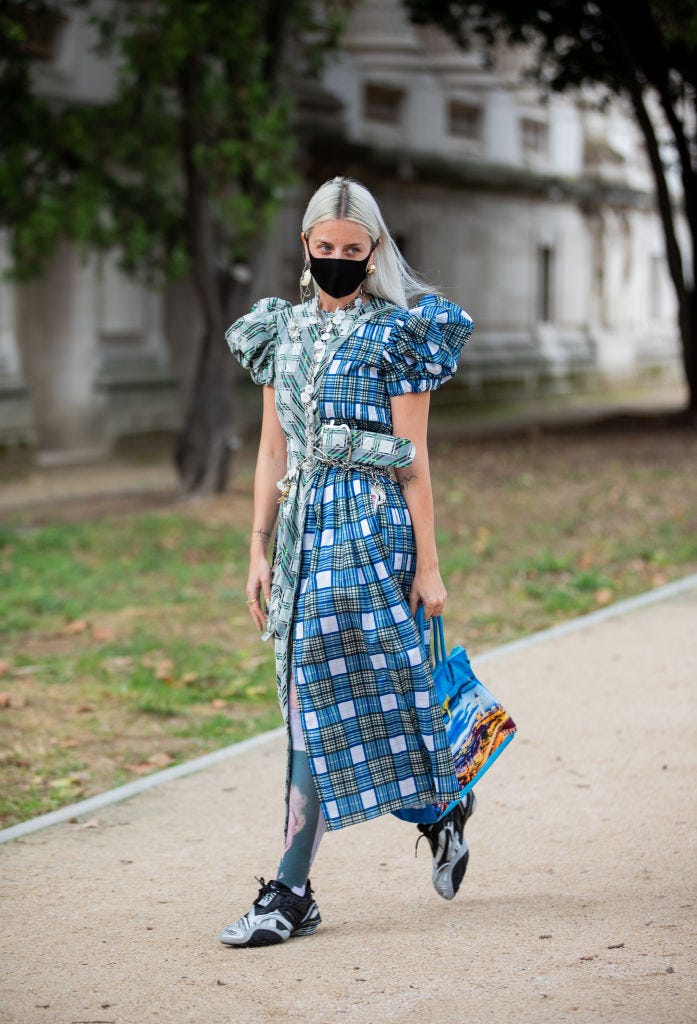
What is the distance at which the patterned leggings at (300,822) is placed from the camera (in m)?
3.95

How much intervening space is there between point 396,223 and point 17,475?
10.5m

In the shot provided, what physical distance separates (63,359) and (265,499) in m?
14.8

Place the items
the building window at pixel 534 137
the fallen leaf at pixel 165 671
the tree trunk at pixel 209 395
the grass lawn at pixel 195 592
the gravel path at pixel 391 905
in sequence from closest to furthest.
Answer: the gravel path at pixel 391 905, the grass lawn at pixel 195 592, the fallen leaf at pixel 165 671, the tree trunk at pixel 209 395, the building window at pixel 534 137

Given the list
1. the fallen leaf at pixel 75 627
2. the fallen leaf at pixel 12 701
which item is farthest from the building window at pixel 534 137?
the fallen leaf at pixel 12 701

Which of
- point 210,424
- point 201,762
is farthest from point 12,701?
point 210,424

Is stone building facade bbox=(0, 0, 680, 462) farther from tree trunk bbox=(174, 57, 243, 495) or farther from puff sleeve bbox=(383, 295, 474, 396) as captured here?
puff sleeve bbox=(383, 295, 474, 396)

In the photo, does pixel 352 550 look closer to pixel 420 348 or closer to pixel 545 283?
Result: pixel 420 348

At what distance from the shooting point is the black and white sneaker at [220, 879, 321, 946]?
12.8ft

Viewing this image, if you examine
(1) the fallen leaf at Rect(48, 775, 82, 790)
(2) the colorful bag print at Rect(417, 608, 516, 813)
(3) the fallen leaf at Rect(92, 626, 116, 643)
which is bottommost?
(1) the fallen leaf at Rect(48, 775, 82, 790)

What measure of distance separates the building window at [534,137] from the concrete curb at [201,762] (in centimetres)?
2251

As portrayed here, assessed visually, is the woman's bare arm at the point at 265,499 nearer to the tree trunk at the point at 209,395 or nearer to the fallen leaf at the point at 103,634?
the fallen leaf at the point at 103,634

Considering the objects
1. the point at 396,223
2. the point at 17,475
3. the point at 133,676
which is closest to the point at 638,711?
the point at 133,676

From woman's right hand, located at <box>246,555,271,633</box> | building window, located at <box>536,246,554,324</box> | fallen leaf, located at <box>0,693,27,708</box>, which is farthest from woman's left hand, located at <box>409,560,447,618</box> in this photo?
building window, located at <box>536,246,554,324</box>

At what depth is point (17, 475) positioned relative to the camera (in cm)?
1628
